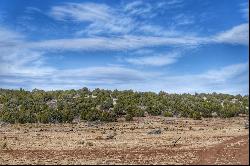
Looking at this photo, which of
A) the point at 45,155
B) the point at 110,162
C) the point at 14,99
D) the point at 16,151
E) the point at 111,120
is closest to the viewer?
the point at 110,162

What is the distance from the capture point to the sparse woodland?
76438 mm

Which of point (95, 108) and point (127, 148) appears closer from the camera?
point (127, 148)

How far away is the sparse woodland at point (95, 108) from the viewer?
251 ft

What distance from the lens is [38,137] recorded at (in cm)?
5294

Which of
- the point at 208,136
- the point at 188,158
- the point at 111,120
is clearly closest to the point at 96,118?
the point at 111,120

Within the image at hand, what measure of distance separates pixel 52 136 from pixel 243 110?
40.6 m

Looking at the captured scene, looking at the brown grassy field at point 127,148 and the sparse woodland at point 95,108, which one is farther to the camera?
the sparse woodland at point 95,108

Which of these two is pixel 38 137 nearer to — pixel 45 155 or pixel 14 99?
pixel 45 155

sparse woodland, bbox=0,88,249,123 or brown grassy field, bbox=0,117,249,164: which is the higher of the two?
sparse woodland, bbox=0,88,249,123

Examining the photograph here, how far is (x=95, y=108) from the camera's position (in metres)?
81.7

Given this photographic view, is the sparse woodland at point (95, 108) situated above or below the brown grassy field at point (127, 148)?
above

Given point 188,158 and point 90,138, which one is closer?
point 188,158

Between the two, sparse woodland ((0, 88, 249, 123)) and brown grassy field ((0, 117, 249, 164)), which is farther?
sparse woodland ((0, 88, 249, 123))

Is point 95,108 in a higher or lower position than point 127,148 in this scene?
higher
